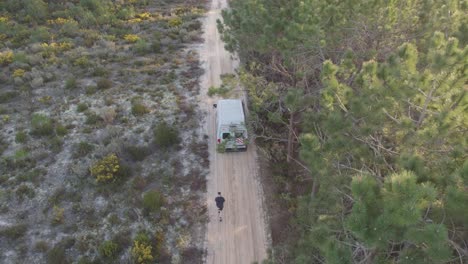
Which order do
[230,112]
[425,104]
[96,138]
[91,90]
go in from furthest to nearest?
1. [91,90]
2. [96,138]
3. [230,112]
4. [425,104]

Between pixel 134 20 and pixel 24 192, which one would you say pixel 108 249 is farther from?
pixel 134 20

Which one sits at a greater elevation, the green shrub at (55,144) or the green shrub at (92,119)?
the green shrub at (92,119)

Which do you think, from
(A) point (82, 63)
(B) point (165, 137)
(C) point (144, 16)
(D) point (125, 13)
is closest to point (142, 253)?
(B) point (165, 137)

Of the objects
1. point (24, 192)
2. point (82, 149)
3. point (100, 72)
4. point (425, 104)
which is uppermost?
point (100, 72)

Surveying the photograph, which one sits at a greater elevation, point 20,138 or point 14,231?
point 20,138

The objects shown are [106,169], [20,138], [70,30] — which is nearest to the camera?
[106,169]

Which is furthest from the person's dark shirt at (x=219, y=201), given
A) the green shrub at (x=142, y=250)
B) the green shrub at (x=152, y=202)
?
Result: the green shrub at (x=142, y=250)

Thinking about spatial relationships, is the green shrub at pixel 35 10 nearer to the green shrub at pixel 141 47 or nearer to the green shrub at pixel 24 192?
the green shrub at pixel 141 47
